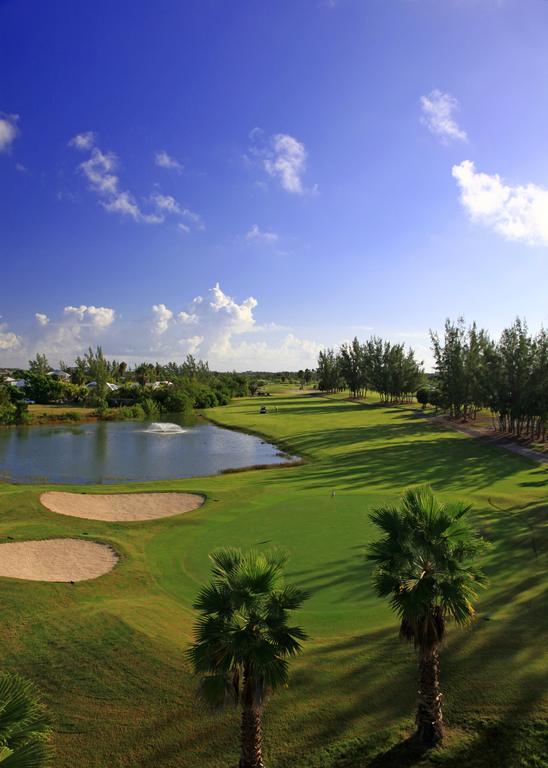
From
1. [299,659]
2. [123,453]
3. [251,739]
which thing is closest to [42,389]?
[123,453]

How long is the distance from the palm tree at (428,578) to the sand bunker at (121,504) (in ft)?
60.6

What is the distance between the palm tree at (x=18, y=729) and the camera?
5707mm

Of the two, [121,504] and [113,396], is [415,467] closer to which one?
[121,504]

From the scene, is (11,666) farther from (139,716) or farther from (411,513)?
(411,513)

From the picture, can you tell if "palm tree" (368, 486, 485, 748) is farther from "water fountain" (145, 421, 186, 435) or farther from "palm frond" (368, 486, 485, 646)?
"water fountain" (145, 421, 186, 435)

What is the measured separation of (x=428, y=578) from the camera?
928 centimetres

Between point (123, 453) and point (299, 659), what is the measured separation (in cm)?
4313

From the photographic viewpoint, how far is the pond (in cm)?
4153

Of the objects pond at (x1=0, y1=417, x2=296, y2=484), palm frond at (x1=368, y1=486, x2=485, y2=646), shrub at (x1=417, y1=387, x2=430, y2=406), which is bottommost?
pond at (x1=0, y1=417, x2=296, y2=484)

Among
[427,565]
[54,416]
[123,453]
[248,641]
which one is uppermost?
[427,565]

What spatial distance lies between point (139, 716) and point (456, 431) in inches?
2222

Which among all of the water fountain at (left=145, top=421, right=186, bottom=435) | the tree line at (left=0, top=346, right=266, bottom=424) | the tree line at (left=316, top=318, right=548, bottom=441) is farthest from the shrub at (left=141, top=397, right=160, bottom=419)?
the tree line at (left=316, top=318, right=548, bottom=441)

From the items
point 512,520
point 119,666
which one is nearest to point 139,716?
point 119,666

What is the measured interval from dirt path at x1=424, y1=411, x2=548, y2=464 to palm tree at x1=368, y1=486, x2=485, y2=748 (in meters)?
35.1
